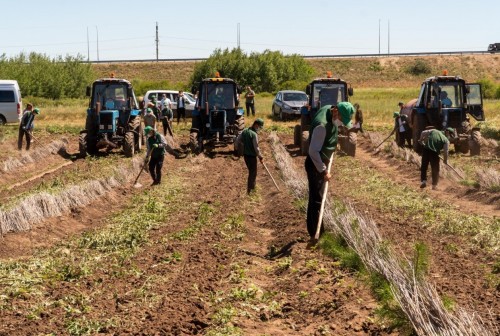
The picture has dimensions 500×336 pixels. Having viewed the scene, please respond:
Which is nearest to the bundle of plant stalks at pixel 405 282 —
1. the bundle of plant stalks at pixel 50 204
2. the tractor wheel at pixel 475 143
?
the bundle of plant stalks at pixel 50 204

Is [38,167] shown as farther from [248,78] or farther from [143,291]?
[248,78]

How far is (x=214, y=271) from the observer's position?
8250mm

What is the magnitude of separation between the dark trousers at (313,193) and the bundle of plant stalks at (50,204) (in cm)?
403

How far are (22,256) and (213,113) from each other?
1264 centimetres

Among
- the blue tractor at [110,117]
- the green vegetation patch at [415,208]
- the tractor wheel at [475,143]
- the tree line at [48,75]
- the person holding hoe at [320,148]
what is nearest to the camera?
the person holding hoe at [320,148]

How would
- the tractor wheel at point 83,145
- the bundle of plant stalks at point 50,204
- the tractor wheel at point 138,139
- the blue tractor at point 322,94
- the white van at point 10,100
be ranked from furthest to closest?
the white van at point 10,100, the blue tractor at point 322,94, the tractor wheel at point 138,139, the tractor wheel at point 83,145, the bundle of plant stalks at point 50,204

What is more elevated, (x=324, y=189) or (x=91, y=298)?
(x=324, y=189)

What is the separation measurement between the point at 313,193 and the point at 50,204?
4.58 m

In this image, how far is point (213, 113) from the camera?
21.5 m

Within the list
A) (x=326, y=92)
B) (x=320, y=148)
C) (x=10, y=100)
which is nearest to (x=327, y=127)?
(x=320, y=148)

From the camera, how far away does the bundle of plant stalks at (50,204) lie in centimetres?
1040

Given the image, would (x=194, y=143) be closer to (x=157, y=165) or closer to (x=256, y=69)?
(x=157, y=165)

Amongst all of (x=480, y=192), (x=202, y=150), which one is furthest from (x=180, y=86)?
(x=480, y=192)

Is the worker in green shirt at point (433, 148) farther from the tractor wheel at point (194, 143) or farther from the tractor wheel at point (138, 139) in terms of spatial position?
the tractor wheel at point (138, 139)
